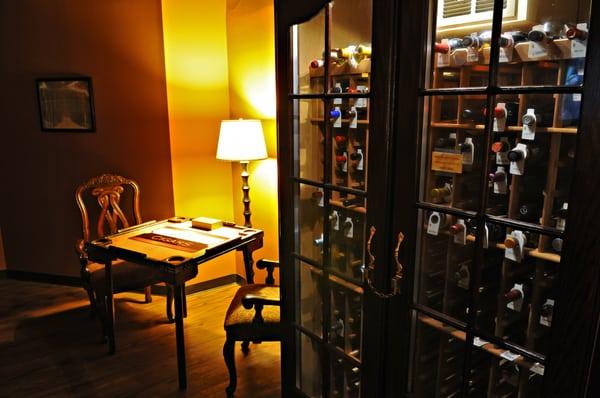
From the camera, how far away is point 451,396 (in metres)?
1.58

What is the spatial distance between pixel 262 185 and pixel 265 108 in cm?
63

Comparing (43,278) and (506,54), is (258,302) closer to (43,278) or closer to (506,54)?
(506,54)

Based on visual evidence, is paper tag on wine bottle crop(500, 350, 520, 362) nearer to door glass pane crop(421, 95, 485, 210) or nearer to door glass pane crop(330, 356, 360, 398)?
door glass pane crop(421, 95, 485, 210)

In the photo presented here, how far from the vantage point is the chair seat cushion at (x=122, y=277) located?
302 cm

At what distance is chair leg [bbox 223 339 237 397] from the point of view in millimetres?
2494

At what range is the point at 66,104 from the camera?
3.79m

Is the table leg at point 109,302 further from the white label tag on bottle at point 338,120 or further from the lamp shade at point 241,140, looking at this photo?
the white label tag on bottle at point 338,120

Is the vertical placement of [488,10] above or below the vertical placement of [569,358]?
above

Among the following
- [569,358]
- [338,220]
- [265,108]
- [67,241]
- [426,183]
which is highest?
[265,108]

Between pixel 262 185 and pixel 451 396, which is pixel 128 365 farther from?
pixel 451 396

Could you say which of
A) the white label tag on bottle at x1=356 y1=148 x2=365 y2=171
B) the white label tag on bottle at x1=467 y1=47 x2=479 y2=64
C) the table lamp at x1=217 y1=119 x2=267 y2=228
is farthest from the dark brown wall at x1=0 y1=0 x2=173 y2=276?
the white label tag on bottle at x1=467 y1=47 x2=479 y2=64

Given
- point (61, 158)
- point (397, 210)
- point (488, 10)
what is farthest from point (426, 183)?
point (61, 158)

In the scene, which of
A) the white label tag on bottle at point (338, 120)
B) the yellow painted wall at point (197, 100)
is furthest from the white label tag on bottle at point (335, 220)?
the yellow painted wall at point (197, 100)

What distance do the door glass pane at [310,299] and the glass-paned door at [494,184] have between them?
0.54m
